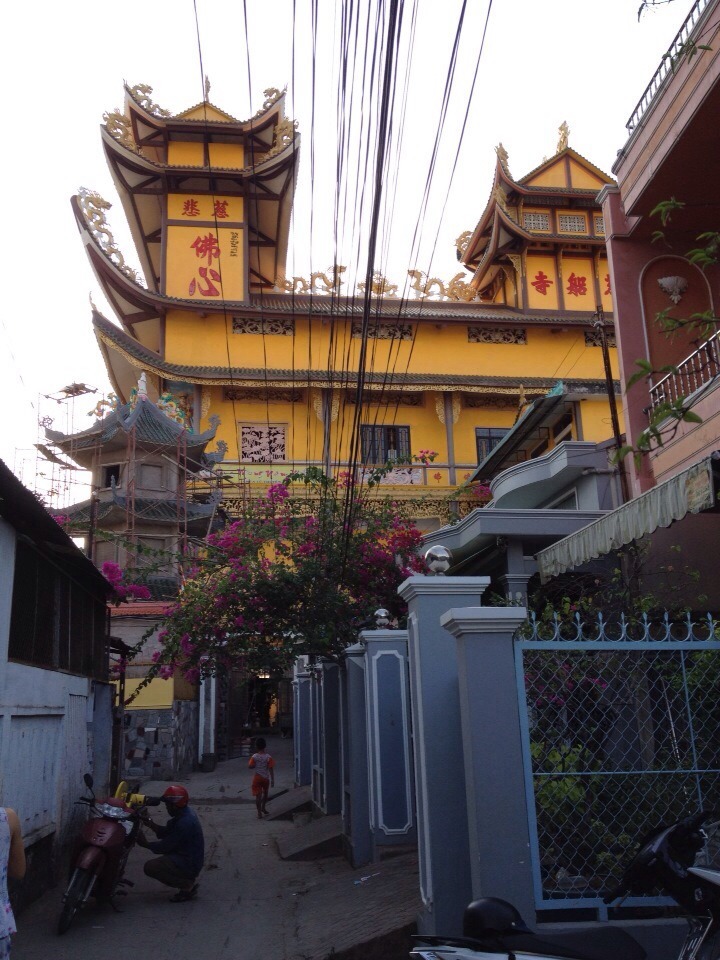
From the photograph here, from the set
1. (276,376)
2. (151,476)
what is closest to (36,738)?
(151,476)

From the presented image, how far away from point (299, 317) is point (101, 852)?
76.9 ft

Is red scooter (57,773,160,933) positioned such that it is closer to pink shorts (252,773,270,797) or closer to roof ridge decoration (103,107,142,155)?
pink shorts (252,773,270,797)

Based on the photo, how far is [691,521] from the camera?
34.6 ft

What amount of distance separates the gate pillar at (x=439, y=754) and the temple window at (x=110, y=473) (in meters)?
17.5

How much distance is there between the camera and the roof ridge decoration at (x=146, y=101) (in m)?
29.7

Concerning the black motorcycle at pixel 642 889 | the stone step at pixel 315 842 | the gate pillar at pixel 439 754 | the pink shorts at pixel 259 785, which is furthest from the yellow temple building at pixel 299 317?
the black motorcycle at pixel 642 889

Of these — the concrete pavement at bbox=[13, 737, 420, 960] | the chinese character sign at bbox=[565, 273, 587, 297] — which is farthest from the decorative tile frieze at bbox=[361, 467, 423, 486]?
the concrete pavement at bbox=[13, 737, 420, 960]

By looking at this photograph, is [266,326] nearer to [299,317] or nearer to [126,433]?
[299,317]

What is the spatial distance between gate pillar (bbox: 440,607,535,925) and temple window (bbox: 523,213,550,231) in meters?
27.7

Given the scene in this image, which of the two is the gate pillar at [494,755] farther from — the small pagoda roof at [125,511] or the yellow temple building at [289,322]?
the yellow temple building at [289,322]

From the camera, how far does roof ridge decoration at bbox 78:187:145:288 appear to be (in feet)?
90.7

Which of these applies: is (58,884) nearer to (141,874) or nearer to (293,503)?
(141,874)

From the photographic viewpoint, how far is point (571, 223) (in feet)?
102

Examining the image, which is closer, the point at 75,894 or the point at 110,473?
the point at 75,894
